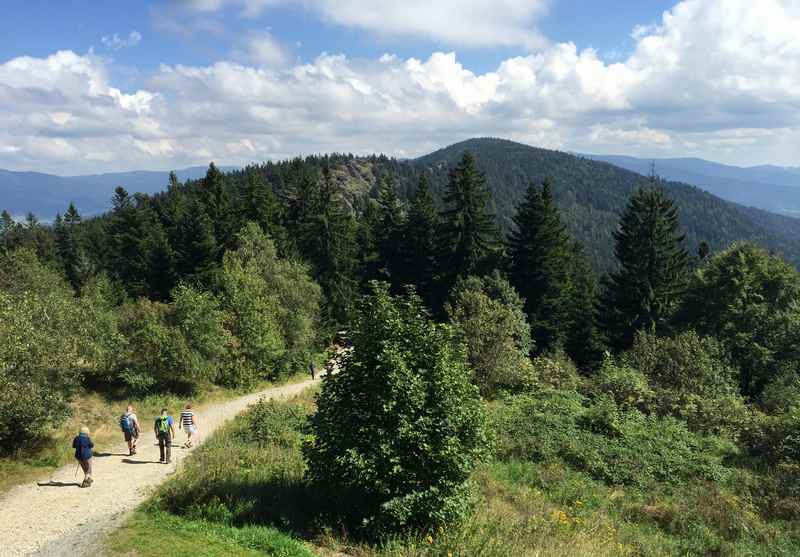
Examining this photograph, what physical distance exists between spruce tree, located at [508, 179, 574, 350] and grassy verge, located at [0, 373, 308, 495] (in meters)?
22.9

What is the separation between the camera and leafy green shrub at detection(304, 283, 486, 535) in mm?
9211

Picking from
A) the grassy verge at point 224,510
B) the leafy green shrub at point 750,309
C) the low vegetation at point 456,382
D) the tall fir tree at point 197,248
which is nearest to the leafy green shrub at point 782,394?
the low vegetation at point 456,382

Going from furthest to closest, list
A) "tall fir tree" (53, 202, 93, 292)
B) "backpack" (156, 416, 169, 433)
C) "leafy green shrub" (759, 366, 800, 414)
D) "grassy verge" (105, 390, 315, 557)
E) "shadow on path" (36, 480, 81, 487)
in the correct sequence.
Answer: "tall fir tree" (53, 202, 93, 292) < "leafy green shrub" (759, 366, 800, 414) < "backpack" (156, 416, 169, 433) < "shadow on path" (36, 480, 81, 487) < "grassy verge" (105, 390, 315, 557)

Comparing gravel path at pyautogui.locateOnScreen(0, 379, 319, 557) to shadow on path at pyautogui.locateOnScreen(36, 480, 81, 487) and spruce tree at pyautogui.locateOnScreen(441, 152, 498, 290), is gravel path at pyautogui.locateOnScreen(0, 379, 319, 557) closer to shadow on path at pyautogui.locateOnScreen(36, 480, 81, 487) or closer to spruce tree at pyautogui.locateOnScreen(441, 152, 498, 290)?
shadow on path at pyautogui.locateOnScreen(36, 480, 81, 487)

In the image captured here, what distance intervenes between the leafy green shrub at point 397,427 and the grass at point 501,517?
536 millimetres

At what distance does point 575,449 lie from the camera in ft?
53.9

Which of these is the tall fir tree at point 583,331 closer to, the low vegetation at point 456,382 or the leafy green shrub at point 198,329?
the low vegetation at point 456,382

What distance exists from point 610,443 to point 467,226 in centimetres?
2759

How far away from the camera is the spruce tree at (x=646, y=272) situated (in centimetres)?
3684

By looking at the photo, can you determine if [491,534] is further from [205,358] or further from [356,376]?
[205,358]

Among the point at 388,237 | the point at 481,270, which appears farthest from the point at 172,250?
the point at 481,270

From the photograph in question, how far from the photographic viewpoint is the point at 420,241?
49.2m

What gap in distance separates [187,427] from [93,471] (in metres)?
3.20

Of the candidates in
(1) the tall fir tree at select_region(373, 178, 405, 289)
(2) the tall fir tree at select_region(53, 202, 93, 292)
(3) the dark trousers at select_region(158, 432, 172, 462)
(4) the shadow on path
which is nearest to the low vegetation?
(3) the dark trousers at select_region(158, 432, 172, 462)
